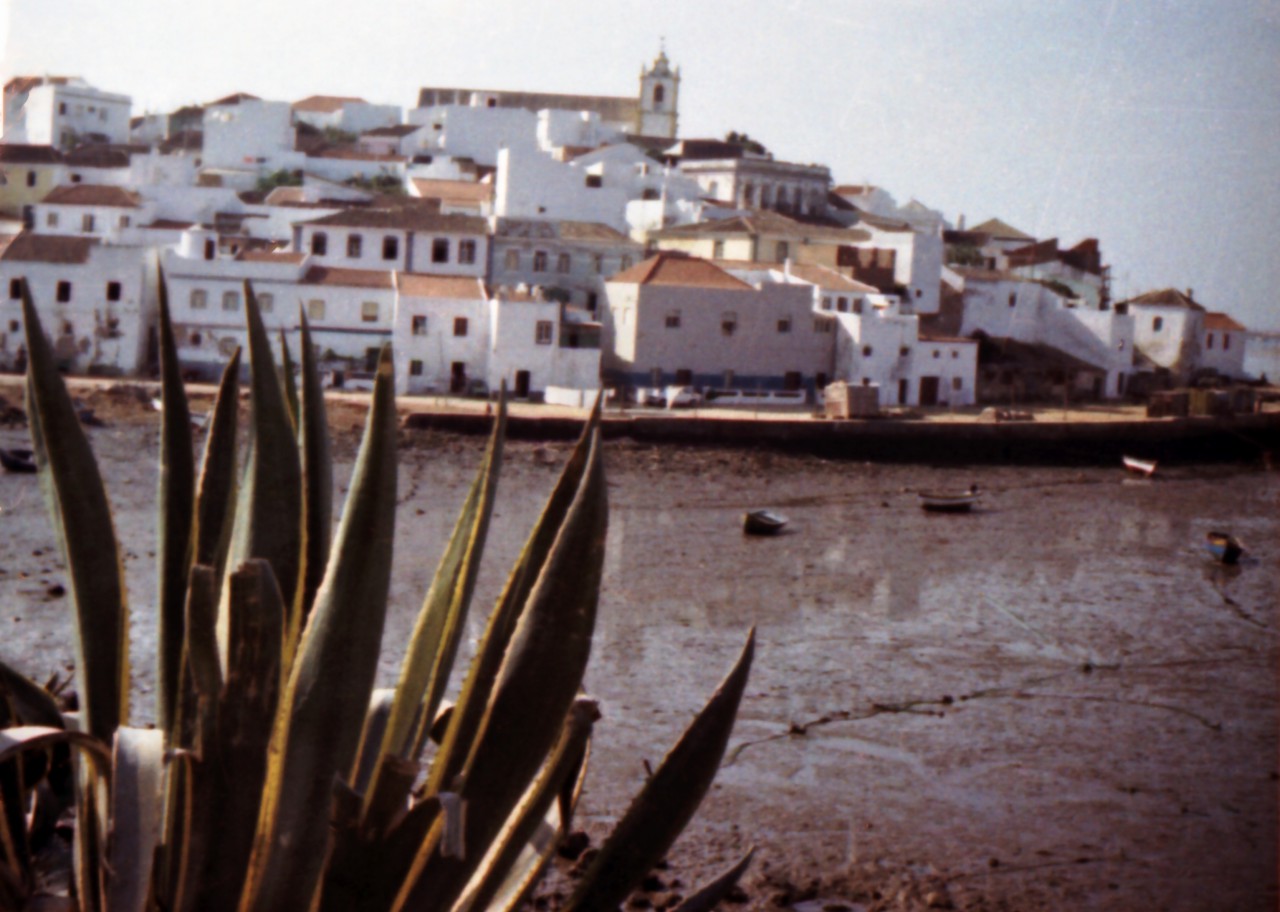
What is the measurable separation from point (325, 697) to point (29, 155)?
3282 cm

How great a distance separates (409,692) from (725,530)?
1296 cm

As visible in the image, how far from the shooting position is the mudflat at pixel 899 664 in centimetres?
643

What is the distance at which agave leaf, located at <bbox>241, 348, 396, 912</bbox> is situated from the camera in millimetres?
1684

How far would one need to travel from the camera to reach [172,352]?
1992mm

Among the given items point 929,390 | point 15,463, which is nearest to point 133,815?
point 15,463

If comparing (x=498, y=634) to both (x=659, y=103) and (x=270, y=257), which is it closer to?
(x=270, y=257)

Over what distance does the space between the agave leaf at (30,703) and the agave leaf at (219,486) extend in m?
0.32

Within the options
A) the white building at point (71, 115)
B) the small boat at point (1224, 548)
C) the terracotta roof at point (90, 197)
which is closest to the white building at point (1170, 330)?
the small boat at point (1224, 548)

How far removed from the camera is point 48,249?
2264 cm

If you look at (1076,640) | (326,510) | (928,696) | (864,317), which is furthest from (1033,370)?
(326,510)

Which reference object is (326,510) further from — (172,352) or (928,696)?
(928,696)

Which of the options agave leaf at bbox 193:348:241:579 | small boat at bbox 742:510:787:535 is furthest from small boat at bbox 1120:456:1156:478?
agave leaf at bbox 193:348:241:579

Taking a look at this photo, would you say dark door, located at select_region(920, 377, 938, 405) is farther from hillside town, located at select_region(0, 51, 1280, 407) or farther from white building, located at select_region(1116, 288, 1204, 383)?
white building, located at select_region(1116, 288, 1204, 383)

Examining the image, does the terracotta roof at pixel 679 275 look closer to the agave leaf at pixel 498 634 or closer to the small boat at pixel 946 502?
the small boat at pixel 946 502
